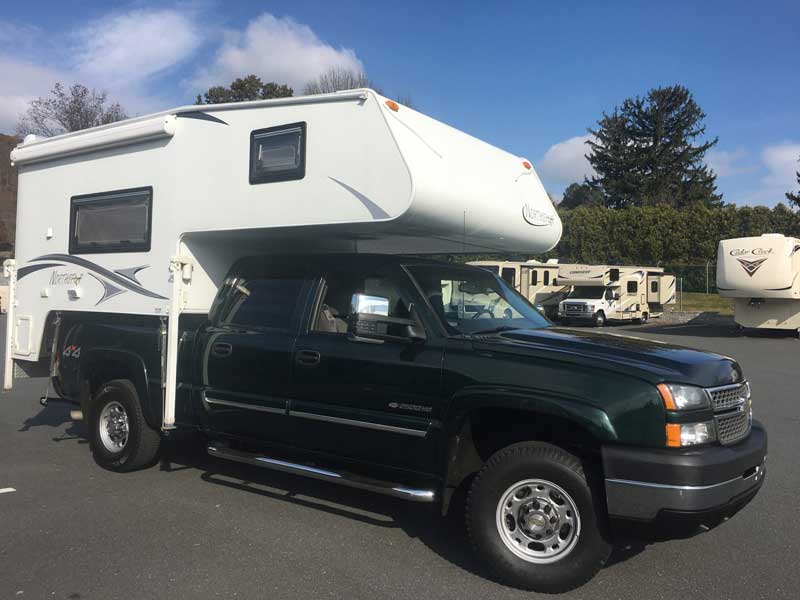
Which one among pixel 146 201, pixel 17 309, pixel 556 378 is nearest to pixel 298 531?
pixel 556 378

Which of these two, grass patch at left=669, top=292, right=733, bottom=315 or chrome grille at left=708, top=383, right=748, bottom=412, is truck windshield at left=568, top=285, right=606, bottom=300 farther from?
chrome grille at left=708, top=383, right=748, bottom=412

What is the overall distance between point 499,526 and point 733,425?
56.7 inches

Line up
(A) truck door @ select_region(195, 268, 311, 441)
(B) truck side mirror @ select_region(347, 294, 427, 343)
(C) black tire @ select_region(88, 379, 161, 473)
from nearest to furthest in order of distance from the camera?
(B) truck side mirror @ select_region(347, 294, 427, 343)
(A) truck door @ select_region(195, 268, 311, 441)
(C) black tire @ select_region(88, 379, 161, 473)

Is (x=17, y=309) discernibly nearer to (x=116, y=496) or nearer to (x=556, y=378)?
(x=116, y=496)

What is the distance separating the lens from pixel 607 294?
30.2 meters

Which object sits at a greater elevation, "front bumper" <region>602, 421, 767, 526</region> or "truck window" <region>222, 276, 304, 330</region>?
"truck window" <region>222, 276, 304, 330</region>

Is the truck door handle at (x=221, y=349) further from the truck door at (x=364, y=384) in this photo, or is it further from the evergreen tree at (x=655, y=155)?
Result: the evergreen tree at (x=655, y=155)

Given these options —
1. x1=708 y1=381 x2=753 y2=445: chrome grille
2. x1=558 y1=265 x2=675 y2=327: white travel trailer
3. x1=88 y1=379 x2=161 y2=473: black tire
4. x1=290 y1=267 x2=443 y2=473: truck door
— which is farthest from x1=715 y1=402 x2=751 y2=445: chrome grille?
x1=558 y1=265 x2=675 y2=327: white travel trailer

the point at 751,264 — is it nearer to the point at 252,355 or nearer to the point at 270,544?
the point at 252,355

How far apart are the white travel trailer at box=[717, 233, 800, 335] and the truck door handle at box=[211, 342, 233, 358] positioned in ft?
66.2

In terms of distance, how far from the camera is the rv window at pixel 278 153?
5293 mm

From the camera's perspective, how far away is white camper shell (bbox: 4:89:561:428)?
196 inches

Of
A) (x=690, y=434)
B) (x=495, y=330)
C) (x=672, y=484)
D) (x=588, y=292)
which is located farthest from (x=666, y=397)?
(x=588, y=292)

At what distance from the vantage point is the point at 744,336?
80.1 ft
